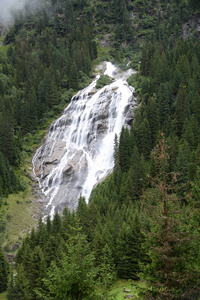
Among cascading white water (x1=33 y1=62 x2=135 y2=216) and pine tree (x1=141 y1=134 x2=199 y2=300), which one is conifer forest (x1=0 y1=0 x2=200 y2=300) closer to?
pine tree (x1=141 y1=134 x2=199 y2=300)

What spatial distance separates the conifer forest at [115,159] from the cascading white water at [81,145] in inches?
169

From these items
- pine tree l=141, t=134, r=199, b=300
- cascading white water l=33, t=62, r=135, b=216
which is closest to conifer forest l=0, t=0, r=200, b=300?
pine tree l=141, t=134, r=199, b=300

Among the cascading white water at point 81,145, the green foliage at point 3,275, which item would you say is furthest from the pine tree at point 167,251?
the cascading white water at point 81,145

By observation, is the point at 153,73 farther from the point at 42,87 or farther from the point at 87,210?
the point at 87,210

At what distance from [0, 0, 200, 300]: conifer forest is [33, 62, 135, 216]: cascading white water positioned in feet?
14.0

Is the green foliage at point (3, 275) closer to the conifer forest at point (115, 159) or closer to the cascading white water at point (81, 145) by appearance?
the conifer forest at point (115, 159)

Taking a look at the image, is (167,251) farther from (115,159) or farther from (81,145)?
(81,145)

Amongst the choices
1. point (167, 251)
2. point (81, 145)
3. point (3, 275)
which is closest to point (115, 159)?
point (81, 145)

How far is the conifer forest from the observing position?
1702 centimetres

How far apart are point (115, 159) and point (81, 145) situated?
1953 cm

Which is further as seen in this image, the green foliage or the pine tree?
the green foliage

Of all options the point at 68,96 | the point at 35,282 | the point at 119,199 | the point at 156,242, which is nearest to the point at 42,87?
the point at 68,96

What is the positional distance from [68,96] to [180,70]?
45.7 m

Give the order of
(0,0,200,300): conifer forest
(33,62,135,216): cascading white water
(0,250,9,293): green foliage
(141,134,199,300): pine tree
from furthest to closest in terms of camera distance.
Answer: (33,62,135,216): cascading white water, (0,250,9,293): green foliage, (0,0,200,300): conifer forest, (141,134,199,300): pine tree
